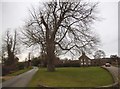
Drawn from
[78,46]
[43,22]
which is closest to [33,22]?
[43,22]

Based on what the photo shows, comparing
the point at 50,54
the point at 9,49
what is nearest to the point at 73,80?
the point at 50,54

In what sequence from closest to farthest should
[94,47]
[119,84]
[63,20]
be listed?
[119,84] → [94,47] → [63,20]

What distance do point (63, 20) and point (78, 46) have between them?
519cm

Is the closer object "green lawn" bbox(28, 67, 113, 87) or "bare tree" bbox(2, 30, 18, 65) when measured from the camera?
"green lawn" bbox(28, 67, 113, 87)

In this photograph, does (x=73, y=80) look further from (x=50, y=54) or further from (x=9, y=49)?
(x=9, y=49)

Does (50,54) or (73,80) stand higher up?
(50,54)

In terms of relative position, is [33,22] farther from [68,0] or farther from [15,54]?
[15,54]

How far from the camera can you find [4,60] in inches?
2559

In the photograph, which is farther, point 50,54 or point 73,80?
point 50,54

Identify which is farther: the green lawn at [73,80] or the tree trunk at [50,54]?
the tree trunk at [50,54]

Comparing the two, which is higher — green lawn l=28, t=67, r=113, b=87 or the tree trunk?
the tree trunk

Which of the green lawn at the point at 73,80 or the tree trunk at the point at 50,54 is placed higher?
the tree trunk at the point at 50,54

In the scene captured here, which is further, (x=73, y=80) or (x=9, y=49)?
(x=9, y=49)

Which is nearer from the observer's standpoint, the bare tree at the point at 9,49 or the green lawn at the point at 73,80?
the green lawn at the point at 73,80
